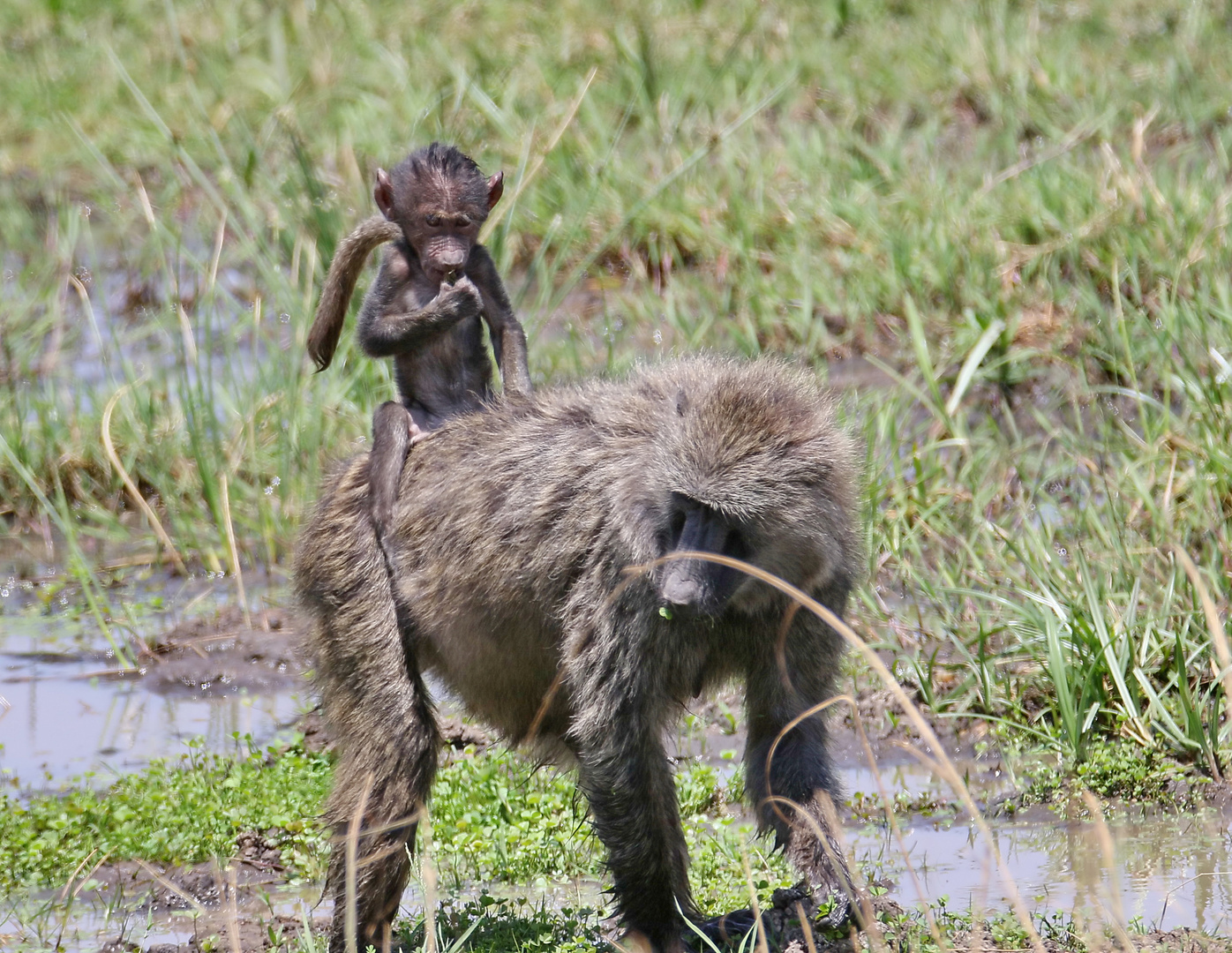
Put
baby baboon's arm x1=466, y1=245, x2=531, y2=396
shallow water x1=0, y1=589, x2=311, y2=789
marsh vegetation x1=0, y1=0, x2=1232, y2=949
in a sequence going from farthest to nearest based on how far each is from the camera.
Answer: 1. shallow water x1=0, y1=589, x2=311, y2=789
2. marsh vegetation x1=0, y1=0, x2=1232, y2=949
3. baby baboon's arm x1=466, y1=245, x2=531, y2=396

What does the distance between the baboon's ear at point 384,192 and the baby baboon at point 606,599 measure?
55 centimetres

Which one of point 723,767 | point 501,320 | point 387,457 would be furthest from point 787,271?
point 387,457

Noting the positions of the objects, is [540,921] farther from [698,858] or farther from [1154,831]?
[1154,831]

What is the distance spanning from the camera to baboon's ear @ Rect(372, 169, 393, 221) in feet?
13.1

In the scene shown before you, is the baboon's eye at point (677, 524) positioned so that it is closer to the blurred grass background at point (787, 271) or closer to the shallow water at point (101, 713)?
the blurred grass background at point (787, 271)

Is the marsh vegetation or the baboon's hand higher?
the baboon's hand

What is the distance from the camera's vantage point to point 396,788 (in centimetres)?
391

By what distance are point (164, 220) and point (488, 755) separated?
3662mm

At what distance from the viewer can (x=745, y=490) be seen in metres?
3.24

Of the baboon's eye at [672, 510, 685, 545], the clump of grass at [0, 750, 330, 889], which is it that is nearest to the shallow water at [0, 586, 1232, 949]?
the clump of grass at [0, 750, 330, 889]

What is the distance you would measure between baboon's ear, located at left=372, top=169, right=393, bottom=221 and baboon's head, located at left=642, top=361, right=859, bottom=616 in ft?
3.08

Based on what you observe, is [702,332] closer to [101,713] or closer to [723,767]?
[723,767]

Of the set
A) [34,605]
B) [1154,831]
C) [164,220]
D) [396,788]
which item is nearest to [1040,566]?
[1154,831]

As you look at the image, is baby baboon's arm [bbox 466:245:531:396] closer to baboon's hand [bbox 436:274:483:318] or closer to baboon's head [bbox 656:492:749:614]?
baboon's hand [bbox 436:274:483:318]
